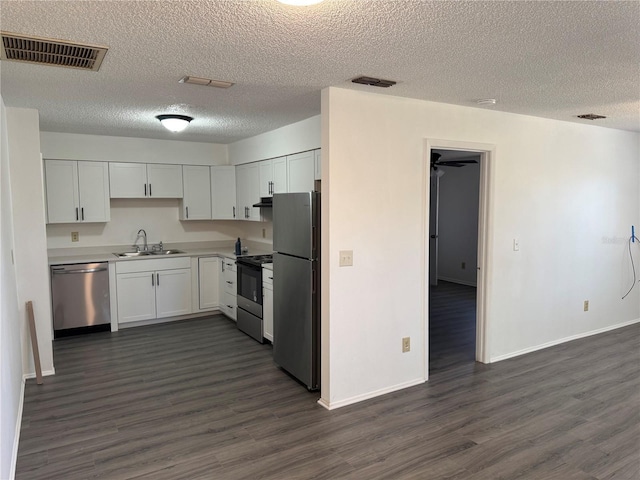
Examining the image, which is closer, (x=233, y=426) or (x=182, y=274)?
(x=233, y=426)

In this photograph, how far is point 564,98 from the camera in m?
3.62

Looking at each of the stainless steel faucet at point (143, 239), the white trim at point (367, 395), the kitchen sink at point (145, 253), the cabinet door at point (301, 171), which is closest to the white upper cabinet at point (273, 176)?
the cabinet door at point (301, 171)

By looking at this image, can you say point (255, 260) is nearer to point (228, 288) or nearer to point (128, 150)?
point (228, 288)

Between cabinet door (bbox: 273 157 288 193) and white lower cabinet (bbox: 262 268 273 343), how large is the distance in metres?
0.97

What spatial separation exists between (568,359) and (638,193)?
257 centimetres

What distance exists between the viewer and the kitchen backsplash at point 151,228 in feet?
19.0

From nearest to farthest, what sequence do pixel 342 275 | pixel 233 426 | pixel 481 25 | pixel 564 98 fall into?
pixel 481 25
pixel 233 426
pixel 342 275
pixel 564 98

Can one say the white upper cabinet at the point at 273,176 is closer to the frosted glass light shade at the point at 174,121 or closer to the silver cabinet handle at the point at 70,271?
the frosted glass light shade at the point at 174,121

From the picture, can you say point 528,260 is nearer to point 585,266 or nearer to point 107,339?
point 585,266

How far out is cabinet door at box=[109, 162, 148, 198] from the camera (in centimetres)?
569

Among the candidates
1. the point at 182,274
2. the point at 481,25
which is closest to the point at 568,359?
the point at 481,25

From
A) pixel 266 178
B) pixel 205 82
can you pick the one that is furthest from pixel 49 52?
pixel 266 178

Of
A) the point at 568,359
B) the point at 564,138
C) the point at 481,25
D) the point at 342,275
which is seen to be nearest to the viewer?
the point at 481,25

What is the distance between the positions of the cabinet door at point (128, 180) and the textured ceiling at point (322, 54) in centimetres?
163
